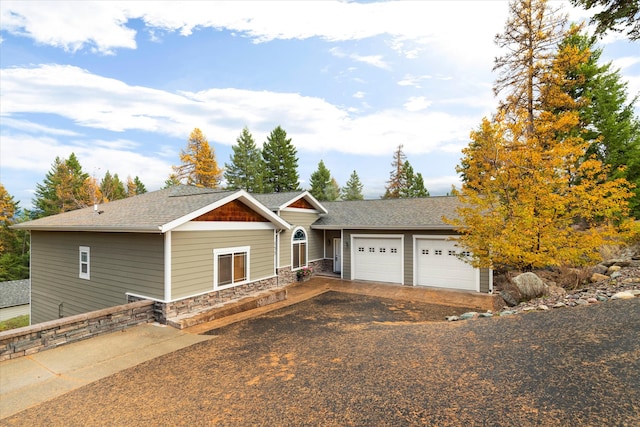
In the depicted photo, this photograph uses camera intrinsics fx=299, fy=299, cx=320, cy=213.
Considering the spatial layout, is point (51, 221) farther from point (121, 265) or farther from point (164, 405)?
point (164, 405)

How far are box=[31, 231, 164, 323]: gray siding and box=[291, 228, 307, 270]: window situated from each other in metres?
6.63

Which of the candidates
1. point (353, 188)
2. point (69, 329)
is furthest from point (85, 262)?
point (353, 188)

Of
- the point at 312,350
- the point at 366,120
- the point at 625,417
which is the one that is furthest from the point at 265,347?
the point at 366,120

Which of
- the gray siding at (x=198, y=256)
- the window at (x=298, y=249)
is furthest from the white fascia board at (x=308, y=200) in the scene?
the gray siding at (x=198, y=256)

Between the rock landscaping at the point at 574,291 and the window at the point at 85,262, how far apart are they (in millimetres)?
11035

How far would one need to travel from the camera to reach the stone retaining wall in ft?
18.5

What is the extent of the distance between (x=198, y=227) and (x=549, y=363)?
8260 mm

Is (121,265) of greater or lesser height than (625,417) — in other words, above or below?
above

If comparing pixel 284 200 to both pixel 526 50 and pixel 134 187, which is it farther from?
pixel 134 187

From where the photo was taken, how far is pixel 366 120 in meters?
22.7

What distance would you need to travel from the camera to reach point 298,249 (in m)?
14.4

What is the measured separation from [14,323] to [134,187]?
90.0 ft

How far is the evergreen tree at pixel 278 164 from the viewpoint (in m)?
36.1

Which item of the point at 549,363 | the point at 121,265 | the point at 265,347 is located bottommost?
the point at 265,347
